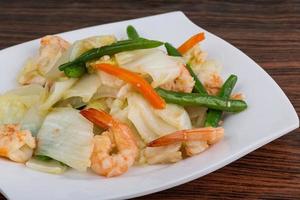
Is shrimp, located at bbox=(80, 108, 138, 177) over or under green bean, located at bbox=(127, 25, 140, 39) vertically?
under

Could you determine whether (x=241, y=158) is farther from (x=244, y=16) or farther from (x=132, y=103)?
(x=244, y=16)

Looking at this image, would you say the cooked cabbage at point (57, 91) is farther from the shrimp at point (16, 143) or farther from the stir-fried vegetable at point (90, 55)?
the shrimp at point (16, 143)

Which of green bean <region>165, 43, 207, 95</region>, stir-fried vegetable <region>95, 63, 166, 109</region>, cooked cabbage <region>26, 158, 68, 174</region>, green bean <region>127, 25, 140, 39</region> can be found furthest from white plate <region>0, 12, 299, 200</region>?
green bean <region>127, 25, 140, 39</region>

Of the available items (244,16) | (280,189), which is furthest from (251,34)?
(280,189)

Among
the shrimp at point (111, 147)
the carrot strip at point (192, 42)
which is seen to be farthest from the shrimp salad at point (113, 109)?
the carrot strip at point (192, 42)

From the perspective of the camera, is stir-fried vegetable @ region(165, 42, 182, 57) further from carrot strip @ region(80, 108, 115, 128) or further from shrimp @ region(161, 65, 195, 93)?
carrot strip @ region(80, 108, 115, 128)
